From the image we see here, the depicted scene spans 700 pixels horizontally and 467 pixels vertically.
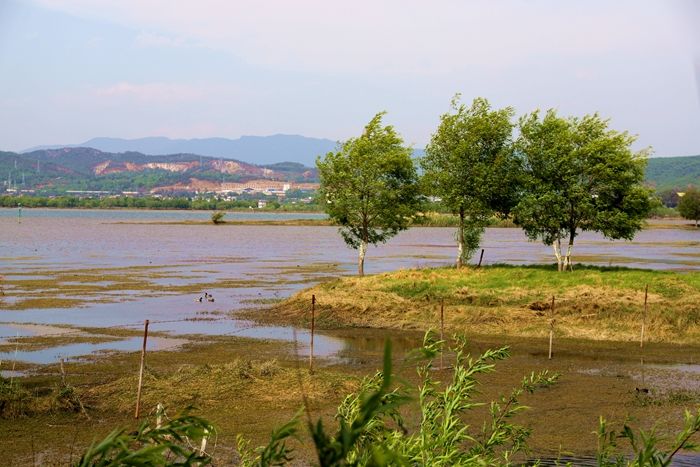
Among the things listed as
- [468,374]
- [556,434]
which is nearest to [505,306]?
[556,434]

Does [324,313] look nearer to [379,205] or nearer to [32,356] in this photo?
[379,205]

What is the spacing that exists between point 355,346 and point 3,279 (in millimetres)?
31875

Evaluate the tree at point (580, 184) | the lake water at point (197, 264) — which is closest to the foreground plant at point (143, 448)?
the lake water at point (197, 264)

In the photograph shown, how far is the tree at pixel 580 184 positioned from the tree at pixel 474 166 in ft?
5.38

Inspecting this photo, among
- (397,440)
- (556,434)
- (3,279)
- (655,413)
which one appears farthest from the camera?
(3,279)

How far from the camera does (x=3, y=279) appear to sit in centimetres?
5200

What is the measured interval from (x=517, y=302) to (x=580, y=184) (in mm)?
9611

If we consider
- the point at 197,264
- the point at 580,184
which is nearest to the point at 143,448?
the point at 580,184

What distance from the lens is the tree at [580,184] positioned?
40.9 metres

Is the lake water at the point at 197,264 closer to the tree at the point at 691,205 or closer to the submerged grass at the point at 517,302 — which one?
the submerged grass at the point at 517,302

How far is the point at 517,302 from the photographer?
36375 millimetres

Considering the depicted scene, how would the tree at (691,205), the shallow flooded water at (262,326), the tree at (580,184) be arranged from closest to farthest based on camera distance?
the shallow flooded water at (262,326)
the tree at (580,184)
the tree at (691,205)

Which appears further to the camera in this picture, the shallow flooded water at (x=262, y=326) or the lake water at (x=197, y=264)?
the lake water at (x=197, y=264)

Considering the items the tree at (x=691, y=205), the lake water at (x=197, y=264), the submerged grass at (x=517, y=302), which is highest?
the tree at (x=691, y=205)
